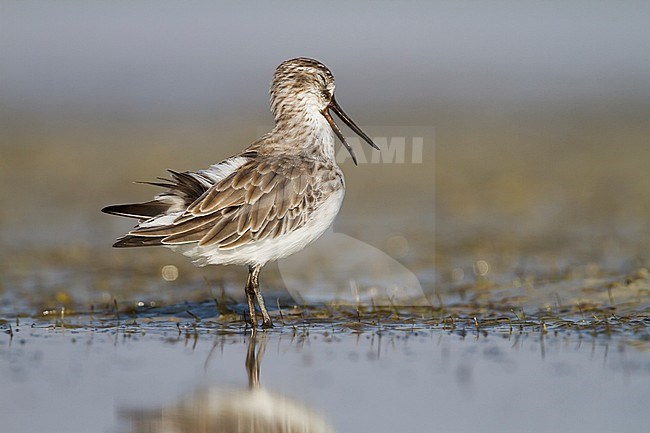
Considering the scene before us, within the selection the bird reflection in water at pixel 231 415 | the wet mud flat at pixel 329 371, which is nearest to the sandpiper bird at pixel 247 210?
the wet mud flat at pixel 329 371

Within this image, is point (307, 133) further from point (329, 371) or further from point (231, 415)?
point (231, 415)

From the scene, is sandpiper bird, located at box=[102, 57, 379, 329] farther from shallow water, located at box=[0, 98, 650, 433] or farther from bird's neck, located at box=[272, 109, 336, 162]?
shallow water, located at box=[0, 98, 650, 433]

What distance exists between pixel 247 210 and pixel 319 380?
1.78 meters

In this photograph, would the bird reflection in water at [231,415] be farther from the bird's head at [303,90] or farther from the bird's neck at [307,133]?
the bird's head at [303,90]

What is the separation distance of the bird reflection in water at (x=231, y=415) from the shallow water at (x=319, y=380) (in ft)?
0.03

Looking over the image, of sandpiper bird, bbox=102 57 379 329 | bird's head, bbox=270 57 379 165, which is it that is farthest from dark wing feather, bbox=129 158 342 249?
bird's head, bbox=270 57 379 165

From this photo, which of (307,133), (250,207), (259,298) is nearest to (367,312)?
(259,298)

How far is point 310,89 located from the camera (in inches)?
327

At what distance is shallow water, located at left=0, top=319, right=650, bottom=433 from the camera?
5383 mm

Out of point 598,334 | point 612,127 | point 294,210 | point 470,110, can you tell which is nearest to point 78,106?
point 470,110

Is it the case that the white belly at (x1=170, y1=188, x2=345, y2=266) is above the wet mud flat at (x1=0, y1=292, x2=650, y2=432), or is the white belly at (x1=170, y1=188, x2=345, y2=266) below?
above

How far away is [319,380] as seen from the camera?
6.15 metres

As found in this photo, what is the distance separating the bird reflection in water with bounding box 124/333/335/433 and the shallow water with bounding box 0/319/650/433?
0.03 feet

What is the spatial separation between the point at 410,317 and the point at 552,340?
4.05ft
